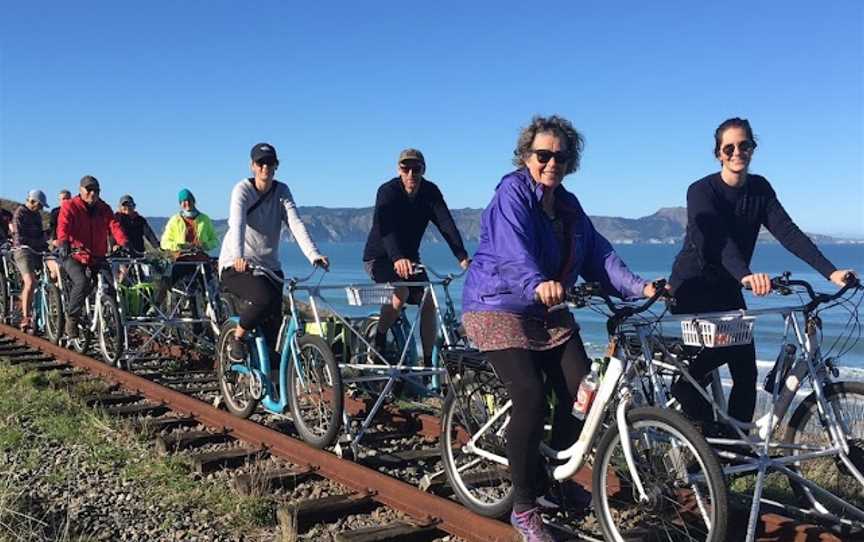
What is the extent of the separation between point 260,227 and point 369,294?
1.07 m

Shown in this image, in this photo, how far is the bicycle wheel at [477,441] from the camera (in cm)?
460

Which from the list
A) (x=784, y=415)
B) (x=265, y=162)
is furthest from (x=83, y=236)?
(x=784, y=415)

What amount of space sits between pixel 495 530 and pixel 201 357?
6.43 metres

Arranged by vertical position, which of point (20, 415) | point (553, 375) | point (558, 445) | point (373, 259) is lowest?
point (20, 415)

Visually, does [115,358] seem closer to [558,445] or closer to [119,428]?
[119,428]

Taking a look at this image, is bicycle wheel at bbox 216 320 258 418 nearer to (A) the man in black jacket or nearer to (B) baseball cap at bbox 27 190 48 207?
(A) the man in black jacket

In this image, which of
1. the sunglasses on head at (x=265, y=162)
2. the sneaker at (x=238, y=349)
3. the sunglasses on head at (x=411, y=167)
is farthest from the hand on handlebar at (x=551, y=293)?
the sneaker at (x=238, y=349)

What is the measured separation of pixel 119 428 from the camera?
651 cm

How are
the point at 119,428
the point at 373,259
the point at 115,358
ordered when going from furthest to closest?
the point at 115,358
the point at 373,259
the point at 119,428

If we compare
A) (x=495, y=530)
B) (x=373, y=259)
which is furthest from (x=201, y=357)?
(x=495, y=530)

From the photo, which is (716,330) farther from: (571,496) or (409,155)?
(409,155)

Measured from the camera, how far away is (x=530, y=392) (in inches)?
156

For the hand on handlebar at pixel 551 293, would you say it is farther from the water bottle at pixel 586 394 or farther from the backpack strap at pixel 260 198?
the backpack strap at pixel 260 198

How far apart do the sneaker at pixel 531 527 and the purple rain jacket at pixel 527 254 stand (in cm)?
96
